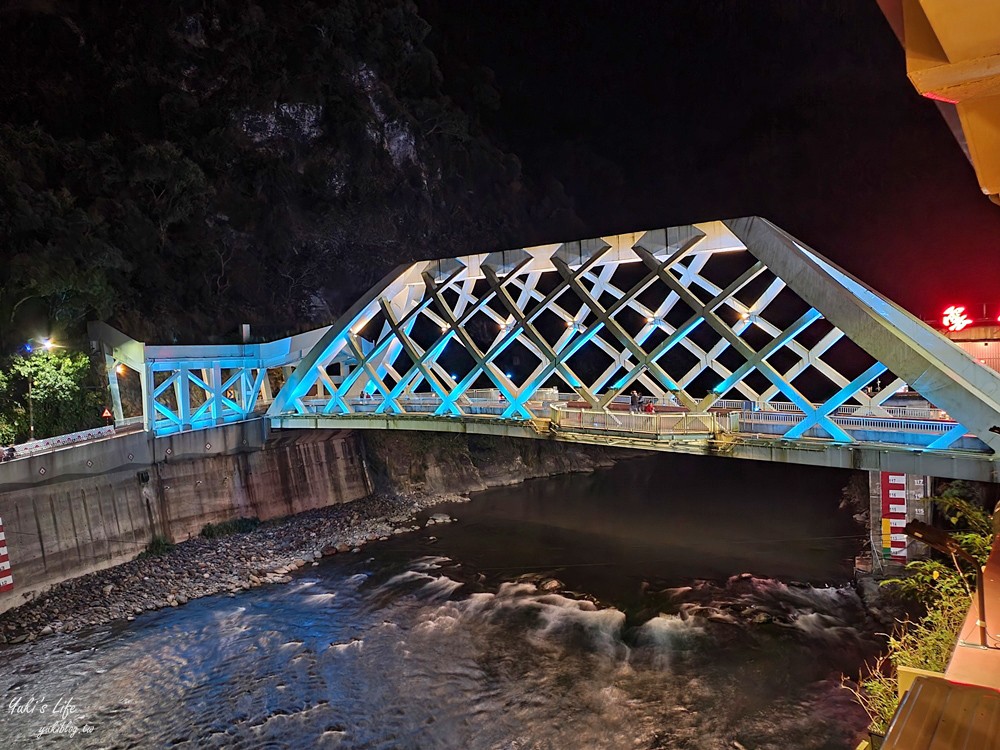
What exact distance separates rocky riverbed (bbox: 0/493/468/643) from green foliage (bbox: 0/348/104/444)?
17.7 feet

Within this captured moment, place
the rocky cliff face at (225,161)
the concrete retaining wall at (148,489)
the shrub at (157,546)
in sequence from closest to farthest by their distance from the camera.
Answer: the concrete retaining wall at (148,489) → the shrub at (157,546) → the rocky cliff face at (225,161)

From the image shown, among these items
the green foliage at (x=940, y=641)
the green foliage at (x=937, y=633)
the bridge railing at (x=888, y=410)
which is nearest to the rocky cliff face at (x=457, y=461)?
the bridge railing at (x=888, y=410)

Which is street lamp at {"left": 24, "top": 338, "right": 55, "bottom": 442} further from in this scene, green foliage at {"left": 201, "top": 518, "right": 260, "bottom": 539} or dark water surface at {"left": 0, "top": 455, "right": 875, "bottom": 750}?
dark water surface at {"left": 0, "top": 455, "right": 875, "bottom": 750}

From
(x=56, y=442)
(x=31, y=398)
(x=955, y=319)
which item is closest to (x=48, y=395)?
(x=31, y=398)

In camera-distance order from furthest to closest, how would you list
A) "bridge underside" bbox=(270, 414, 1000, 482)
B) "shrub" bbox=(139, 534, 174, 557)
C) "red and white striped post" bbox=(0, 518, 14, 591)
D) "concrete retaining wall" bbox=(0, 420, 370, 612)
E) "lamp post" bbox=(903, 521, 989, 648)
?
"shrub" bbox=(139, 534, 174, 557) → "concrete retaining wall" bbox=(0, 420, 370, 612) → "red and white striped post" bbox=(0, 518, 14, 591) → "bridge underside" bbox=(270, 414, 1000, 482) → "lamp post" bbox=(903, 521, 989, 648)

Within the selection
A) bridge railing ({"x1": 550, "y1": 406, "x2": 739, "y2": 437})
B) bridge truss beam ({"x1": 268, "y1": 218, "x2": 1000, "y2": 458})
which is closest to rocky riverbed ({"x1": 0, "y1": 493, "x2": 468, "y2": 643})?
bridge truss beam ({"x1": 268, "y1": 218, "x2": 1000, "y2": 458})

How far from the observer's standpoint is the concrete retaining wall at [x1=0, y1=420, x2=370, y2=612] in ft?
49.1

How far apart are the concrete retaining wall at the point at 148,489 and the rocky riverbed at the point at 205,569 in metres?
0.58

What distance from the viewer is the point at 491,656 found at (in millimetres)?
12930

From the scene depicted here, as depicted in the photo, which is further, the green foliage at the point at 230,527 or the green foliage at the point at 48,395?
the green foliage at the point at 230,527

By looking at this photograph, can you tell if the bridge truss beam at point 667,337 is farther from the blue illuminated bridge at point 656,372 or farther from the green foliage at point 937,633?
the green foliage at point 937,633

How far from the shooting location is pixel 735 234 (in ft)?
46.1

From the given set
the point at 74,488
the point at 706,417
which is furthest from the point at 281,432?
the point at 706,417

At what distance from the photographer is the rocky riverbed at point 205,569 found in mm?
14281
